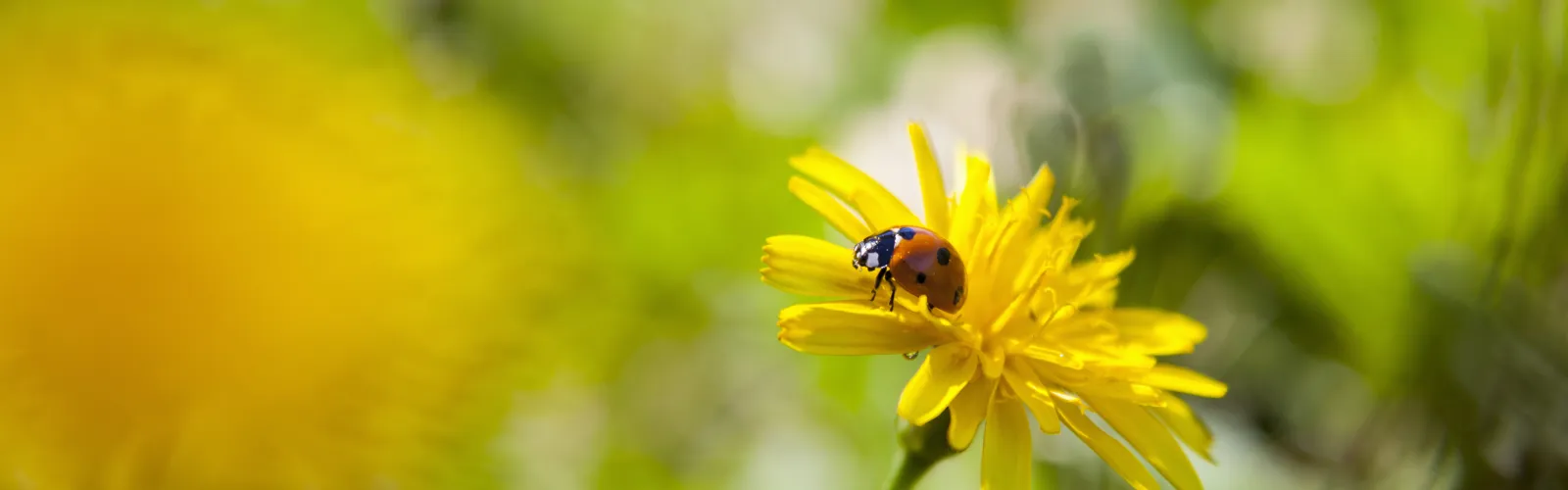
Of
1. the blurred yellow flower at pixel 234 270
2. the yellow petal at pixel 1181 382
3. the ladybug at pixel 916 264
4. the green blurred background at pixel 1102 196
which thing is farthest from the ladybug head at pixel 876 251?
the blurred yellow flower at pixel 234 270

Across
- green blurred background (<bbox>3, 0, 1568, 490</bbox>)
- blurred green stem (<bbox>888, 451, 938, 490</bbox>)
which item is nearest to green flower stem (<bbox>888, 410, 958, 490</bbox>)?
blurred green stem (<bbox>888, 451, 938, 490</bbox>)

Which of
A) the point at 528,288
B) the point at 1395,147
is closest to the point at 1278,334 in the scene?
the point at 1395,147

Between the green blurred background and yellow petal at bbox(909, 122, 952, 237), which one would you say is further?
the green blurred background

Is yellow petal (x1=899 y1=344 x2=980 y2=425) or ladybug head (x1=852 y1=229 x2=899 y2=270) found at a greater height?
ladybug head (x1=852 y1=229 x2=899 y2=270)

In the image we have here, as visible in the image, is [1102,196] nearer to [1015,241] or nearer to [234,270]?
[1015,241]

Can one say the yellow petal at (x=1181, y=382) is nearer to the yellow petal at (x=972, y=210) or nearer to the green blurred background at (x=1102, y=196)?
the yellow petal at (x=972, y=210)

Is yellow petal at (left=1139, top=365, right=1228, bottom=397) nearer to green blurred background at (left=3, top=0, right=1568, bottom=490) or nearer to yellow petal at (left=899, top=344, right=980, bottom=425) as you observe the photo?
yellow petal at (left=899, top=344, right=980, bottom=425)
